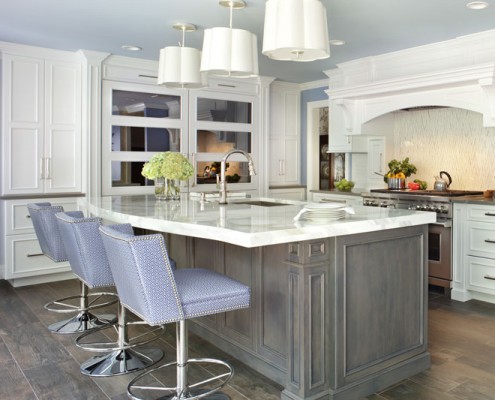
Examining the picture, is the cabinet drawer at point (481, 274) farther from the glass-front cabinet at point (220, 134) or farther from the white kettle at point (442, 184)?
the glass-front cabinet at point (220, 134)

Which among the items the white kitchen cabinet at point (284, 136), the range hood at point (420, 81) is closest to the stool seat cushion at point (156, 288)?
the range hood at point (420, 81)

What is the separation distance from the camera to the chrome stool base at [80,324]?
354 cm

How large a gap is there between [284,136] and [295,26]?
4208mm

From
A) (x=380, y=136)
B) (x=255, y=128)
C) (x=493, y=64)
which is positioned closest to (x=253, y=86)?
(x=255, y=128)

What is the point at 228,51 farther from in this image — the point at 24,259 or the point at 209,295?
the point at 24,259

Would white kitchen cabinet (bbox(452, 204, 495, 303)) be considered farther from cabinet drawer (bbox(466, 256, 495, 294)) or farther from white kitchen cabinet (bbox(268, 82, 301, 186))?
white kitchen cabinet (bbox(268, 82, 301, 186))

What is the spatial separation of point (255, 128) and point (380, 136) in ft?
5.40

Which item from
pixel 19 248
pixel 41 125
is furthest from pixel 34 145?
pixel 19 248

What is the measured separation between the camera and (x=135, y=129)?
5637 millimetres

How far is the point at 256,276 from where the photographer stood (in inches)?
108

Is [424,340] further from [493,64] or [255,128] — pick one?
[255,128]

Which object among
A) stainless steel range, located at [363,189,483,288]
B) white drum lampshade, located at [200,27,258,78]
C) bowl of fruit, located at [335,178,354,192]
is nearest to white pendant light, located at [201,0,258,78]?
white drum lampshade, located at [200,27,258,78]

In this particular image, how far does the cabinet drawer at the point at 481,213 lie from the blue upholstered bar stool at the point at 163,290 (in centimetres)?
291

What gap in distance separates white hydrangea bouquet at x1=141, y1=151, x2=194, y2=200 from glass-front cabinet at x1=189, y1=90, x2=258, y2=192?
78.1 inches
